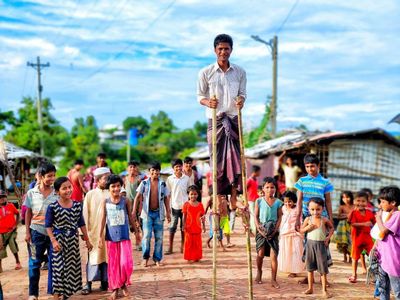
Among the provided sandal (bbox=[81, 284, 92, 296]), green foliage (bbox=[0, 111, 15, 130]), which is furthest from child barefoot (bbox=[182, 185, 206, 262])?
green foliage (bbox=[0, 111, 15, 130])

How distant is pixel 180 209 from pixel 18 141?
31392 mm

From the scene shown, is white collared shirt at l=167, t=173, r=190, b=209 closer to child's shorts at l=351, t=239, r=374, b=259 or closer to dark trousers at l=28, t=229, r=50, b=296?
child's shorts at l=351, t=239, r=374, b=259

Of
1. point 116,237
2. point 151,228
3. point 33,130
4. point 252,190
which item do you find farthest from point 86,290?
point 33,130

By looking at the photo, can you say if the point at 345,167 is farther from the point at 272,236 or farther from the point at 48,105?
the point at 48,105

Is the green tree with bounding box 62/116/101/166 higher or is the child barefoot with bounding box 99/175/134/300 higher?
the green tree with bounding box 62/116/101/166

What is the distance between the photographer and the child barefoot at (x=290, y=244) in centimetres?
827

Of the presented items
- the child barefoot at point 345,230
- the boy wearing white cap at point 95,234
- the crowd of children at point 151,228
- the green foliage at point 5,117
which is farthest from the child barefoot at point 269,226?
the green foliage at point 5,117

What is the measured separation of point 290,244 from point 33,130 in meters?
35.9

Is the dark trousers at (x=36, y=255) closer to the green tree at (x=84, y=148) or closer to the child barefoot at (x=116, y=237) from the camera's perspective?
the child barefoot at (x=116, y=237)

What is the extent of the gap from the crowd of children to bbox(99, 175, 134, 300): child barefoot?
14mm

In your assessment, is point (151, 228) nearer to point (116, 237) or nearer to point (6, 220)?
point (116, 237)

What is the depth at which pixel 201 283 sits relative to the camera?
7.85 meters

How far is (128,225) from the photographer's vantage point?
733 centimetres

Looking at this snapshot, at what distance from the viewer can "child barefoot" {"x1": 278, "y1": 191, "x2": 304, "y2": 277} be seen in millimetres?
8266
